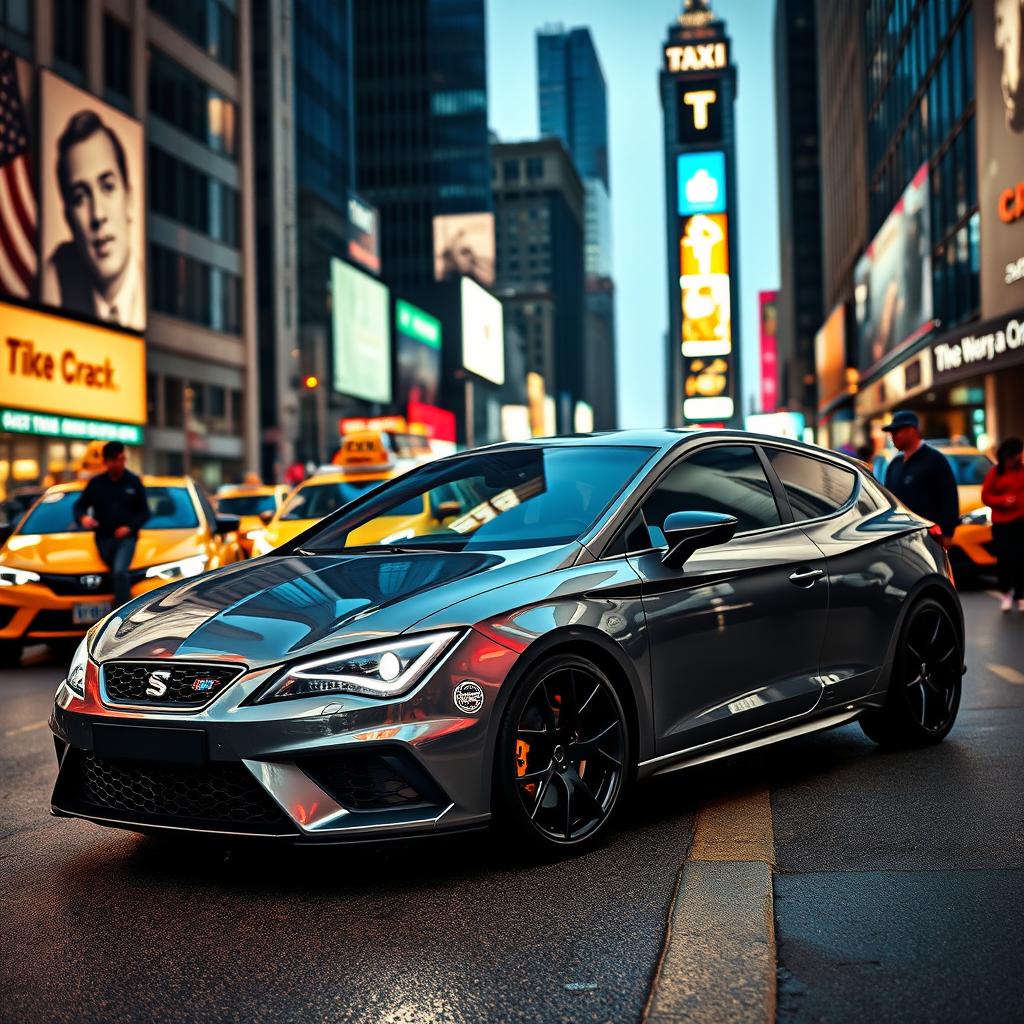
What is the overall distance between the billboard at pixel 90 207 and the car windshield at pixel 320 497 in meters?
25.4

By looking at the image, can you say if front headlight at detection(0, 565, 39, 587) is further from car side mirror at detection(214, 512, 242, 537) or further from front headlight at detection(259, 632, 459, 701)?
front headlight at detection(259, 632, 459, 701)

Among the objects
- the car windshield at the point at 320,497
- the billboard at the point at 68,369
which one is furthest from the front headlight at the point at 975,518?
the billboard at the point at 68,369

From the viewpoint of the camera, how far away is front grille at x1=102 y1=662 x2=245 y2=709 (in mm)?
4344

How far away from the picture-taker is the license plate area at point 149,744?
167 inches

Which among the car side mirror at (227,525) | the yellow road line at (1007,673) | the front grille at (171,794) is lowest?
the yellow road line at (1007,673)

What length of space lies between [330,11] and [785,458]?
301ft

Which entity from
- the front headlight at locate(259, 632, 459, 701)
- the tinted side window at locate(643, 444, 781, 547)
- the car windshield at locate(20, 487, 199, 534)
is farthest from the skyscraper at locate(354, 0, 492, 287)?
the front headlight at locate(259, 632, 459, 701)

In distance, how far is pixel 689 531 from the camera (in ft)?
16.8

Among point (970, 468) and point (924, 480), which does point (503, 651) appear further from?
point (970, 468)

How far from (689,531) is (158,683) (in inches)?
74.5

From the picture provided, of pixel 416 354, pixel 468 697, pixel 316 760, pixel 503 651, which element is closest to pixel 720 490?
pixel 503 651

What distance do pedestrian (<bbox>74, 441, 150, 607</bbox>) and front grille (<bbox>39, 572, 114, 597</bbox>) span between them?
3.2 inches

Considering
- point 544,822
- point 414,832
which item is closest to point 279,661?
point 414,832

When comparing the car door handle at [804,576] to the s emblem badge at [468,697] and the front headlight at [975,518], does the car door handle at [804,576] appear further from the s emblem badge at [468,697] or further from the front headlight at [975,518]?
the front headlight at [975,518]
